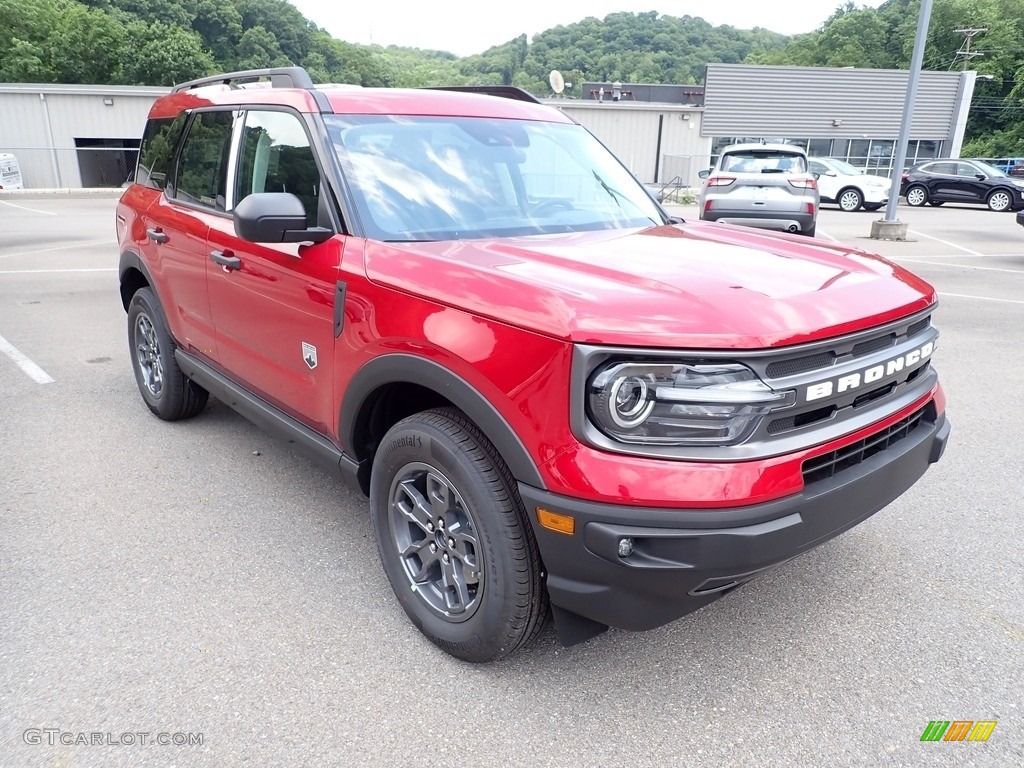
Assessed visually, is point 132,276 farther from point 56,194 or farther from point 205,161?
point 56,194

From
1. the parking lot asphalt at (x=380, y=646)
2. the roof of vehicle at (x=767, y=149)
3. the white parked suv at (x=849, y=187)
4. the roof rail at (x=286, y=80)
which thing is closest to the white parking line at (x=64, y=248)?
the parking lot asphalt at (x=380, y=646)

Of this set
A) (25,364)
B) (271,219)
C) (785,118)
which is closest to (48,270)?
(25,364)

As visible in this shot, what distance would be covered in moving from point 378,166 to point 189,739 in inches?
82.5

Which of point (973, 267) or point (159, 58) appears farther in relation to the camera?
point (159, 58)

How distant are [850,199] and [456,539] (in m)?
24.0

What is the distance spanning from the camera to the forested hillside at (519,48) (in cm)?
5641

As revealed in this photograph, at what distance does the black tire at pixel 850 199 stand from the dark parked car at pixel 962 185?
230 centimetres

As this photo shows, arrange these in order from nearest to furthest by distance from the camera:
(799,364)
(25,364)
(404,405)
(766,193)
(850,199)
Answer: (799,364)
(404,405)
(25,364)
(766,193)
(850,199)

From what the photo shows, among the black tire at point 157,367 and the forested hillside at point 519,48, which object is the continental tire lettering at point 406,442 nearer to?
the black tire at point 157,367

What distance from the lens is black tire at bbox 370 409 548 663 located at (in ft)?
7.52

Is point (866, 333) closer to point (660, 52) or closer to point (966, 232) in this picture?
point (966, 232)

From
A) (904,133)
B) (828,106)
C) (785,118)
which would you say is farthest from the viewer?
(828,106)

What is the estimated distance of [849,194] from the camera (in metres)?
23.3

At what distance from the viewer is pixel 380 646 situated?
270cm
